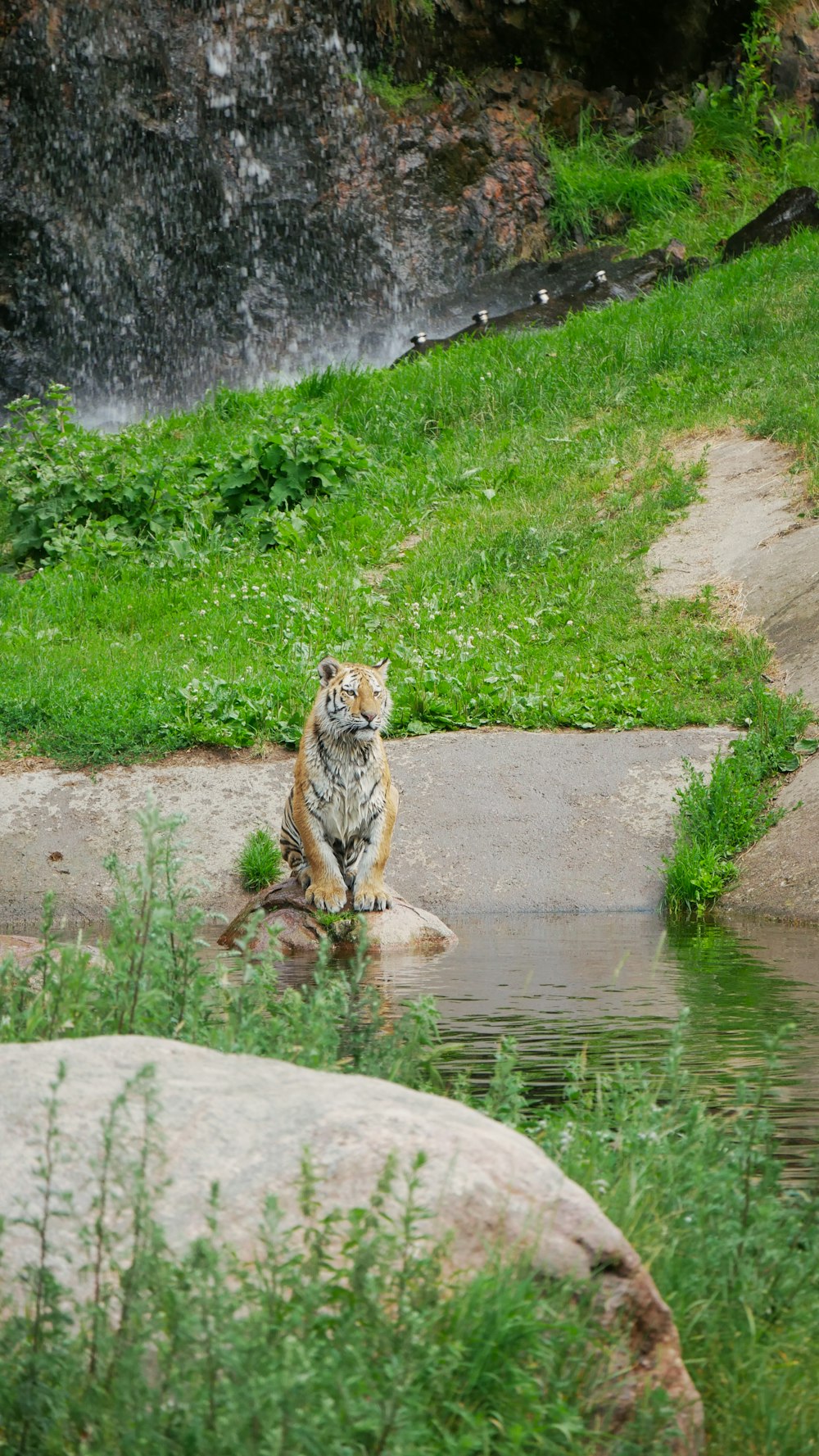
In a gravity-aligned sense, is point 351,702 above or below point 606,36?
below

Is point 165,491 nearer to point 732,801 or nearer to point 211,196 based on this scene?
point 732,801

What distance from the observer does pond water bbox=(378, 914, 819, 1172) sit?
624 centimetres

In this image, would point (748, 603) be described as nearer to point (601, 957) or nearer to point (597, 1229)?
point (601, 957)

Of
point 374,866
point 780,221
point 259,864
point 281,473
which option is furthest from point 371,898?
point 780,221

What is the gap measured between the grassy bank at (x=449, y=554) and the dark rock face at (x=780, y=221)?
2.70ft

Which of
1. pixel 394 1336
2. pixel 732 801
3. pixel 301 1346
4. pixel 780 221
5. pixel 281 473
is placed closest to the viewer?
pixel 301 1346

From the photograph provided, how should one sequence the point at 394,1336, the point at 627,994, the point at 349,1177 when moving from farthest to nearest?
the point at 627,994 → the point at 349,1177 → the point at 394,1336

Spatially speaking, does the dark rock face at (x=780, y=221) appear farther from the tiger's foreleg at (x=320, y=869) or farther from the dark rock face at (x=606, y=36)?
the tiger's foreleg at (x=320, y=869)

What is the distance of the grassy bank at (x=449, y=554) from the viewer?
13125 mm

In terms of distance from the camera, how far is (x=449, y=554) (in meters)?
16.4

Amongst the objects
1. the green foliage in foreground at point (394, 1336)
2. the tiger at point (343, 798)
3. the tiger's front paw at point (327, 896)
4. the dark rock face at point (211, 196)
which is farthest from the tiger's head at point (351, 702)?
the dark rock face at point (211, 196)

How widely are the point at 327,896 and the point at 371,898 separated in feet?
0.88

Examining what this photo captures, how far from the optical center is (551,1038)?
6.85m

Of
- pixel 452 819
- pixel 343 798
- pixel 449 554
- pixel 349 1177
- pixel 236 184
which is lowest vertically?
pixel 349 1177
